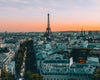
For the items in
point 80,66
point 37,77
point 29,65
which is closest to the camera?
point 37,77

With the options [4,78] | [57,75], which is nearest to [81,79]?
[57,75]

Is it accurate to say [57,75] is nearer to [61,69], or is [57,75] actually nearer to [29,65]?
[61,69]

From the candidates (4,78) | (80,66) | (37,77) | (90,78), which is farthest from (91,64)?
(4,78)

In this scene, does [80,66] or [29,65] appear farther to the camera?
[29,65]

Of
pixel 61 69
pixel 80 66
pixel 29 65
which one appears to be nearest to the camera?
pixel 61 69

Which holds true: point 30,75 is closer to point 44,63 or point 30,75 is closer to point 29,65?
point 44,63

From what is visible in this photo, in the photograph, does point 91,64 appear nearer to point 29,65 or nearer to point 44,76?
point 44,76

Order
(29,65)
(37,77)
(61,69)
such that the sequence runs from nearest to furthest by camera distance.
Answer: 1. (37,77)
2. (61,69)
3. (29,65)

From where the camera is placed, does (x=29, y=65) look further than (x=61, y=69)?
Yes

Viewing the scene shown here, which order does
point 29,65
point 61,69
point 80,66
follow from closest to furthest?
1. point 61,69
2. point 80,66
3. point 29,65
